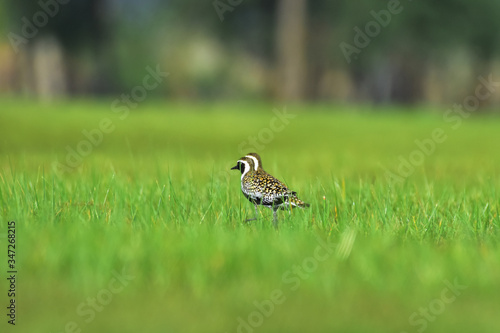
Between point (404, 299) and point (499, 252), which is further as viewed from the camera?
point (499, 252)

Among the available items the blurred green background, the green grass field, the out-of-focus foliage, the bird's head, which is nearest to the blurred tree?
the blurred green background

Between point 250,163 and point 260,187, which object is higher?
point 250,163

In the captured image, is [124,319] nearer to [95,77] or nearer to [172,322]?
[172,322]

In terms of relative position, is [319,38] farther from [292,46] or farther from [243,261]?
[243,261]

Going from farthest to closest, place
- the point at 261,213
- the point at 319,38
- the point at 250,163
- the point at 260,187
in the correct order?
the point at 319,38 → the point at 261,213 → the point at 250,163 → the point at 260,187

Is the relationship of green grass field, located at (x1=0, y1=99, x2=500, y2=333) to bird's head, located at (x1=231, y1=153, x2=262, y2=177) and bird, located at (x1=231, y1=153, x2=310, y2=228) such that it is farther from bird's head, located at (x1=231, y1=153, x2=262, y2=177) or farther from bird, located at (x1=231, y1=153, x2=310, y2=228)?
bird's head, located at (x1=231, y1=153, x2=262, y2=177)

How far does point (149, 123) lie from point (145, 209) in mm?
11985

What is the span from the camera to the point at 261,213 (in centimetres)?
588

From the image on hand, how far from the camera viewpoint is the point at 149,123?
17.8 metres

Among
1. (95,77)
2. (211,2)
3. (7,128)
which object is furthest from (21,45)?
(7,128)

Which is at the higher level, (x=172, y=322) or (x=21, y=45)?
(x=21, y=45)

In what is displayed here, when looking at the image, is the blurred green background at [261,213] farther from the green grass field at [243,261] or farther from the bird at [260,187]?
the bird at [260,187]

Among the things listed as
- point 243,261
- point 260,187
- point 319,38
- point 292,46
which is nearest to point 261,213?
point 260,187

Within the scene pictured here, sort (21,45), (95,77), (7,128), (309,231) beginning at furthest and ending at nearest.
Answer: (95,77) < (21,45) < (7,128) < (309,231)
